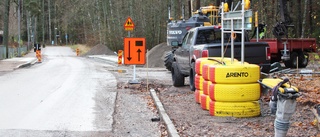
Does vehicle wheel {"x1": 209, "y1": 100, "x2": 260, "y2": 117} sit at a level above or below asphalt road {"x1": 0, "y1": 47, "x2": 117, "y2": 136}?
above

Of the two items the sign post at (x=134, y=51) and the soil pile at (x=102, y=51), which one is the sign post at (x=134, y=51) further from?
the soil pile at (x=102, y=51)

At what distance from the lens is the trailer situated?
22109 millimetres

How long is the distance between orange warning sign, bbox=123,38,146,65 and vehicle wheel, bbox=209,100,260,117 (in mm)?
7357

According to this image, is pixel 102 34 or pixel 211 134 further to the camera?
pixel 102 34

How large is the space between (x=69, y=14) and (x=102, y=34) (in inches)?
704

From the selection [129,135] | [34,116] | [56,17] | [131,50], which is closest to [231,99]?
[129,135]

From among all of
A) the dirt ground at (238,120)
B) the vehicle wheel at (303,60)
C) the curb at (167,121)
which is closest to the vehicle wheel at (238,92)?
the dirt ground at (238,120)

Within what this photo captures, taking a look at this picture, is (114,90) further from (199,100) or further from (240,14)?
(240,14)

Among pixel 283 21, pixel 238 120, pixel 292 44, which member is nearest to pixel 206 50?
pixel 238 120

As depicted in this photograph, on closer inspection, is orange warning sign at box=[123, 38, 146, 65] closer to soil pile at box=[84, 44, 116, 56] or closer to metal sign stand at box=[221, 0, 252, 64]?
metal sign stand at box=[221, 0, 252, 64]

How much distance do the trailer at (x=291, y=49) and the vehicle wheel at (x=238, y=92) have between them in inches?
536

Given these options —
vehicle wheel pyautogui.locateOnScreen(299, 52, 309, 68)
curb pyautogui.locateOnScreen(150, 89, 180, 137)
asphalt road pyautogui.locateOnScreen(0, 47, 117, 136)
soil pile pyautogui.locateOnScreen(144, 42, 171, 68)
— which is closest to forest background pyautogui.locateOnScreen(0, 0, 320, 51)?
vehicle wheel pyautogui.locateOnScreen(299, 52, 309, 68)

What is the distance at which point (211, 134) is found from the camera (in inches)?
287

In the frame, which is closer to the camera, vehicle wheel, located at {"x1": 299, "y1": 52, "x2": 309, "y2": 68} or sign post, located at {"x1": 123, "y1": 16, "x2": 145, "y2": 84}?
sign post, located at {"x1": 123, "y1": 16, "x2": 145, "y2": 84}
